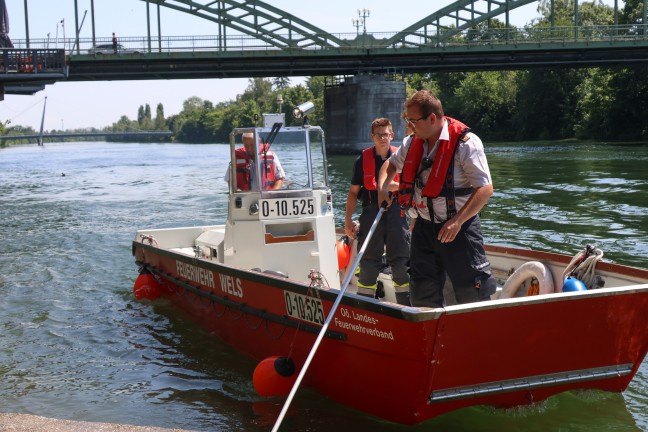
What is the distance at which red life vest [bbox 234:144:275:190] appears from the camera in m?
8.84

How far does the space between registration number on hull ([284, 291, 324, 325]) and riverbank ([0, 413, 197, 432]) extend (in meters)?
1.31

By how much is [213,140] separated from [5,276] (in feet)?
472

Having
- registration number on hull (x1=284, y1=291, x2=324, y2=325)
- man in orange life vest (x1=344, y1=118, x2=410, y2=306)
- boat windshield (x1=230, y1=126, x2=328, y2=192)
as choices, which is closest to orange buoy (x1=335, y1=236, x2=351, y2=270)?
boat windshield (x1=230, y1=126, x2=328, y2=192)

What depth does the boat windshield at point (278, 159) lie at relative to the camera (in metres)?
8.86

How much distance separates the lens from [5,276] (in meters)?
14.2

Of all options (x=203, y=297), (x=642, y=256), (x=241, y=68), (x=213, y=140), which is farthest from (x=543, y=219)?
(x=213, y=140)

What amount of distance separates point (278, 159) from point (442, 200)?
3309 millimetres

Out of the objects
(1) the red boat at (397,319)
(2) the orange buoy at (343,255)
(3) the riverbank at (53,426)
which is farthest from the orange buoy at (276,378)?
(2) the orange buoy at (343,255)

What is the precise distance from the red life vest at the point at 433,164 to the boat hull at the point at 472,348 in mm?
810

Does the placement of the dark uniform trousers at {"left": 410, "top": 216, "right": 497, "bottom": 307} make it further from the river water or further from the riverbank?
the riverbank

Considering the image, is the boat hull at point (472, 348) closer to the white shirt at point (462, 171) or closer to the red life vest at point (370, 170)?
the white shirt at point (462, 171)

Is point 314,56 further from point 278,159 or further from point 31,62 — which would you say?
point 278,159

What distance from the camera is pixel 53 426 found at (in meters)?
6.33

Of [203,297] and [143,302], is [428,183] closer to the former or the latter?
[203,297]
